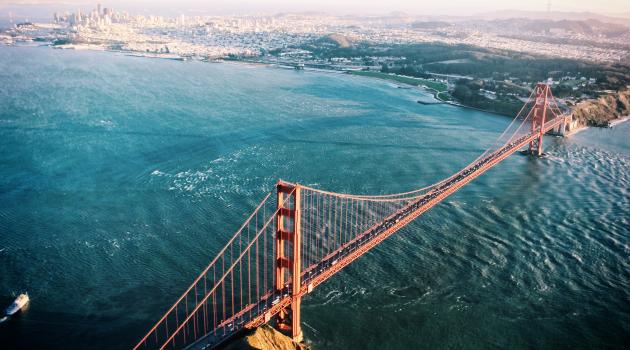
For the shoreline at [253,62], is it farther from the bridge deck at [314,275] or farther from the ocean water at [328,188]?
the bridge deck at [314,275]

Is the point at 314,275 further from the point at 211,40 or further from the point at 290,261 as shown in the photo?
the point at 211,40

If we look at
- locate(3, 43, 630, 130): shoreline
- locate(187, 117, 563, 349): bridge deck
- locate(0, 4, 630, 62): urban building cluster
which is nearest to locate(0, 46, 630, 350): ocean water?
locate(187, 117, 563, 349): bridge deck

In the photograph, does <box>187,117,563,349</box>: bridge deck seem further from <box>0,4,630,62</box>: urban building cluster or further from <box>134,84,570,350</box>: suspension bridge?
<box>0,4,630,62</box>: urban building cluster

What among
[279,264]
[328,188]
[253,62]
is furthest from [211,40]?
[279,264]

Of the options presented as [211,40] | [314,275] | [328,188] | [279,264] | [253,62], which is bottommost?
[328,188]

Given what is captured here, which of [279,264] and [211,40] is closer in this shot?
[279,264]

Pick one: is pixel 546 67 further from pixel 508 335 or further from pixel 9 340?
pixel 9 340
